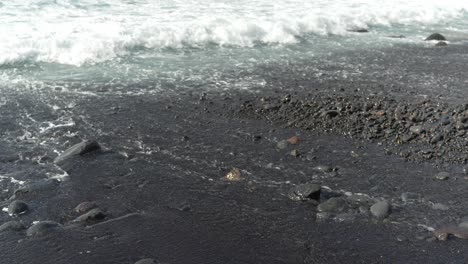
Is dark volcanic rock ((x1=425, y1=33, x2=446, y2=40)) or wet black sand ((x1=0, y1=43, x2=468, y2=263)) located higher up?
dark volcanic rock ((x1=425, y1=33, x2=446, y2=40))

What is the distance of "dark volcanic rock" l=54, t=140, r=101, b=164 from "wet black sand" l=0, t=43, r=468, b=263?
149 millimetres

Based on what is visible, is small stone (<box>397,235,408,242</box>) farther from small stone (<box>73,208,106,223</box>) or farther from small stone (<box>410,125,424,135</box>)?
small stone (<box>73,208,106,223</box>)

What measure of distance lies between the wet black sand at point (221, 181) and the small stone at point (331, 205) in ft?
0.54

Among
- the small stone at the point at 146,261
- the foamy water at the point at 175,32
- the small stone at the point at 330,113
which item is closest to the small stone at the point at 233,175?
the small stone at the point at 146,261

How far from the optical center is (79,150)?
12227mm

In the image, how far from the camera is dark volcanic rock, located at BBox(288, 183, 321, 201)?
10.8m

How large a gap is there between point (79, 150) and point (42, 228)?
3.11 metres

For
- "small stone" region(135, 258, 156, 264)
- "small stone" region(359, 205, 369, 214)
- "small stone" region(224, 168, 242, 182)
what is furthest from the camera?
"small stone" region(224, 168, 242, 182)

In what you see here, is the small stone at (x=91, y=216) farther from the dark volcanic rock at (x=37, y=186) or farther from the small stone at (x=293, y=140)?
the small stone at (x=293, y=140)

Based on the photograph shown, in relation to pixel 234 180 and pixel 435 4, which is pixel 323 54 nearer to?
pixel 234 180

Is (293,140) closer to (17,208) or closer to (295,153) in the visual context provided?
(295,153)

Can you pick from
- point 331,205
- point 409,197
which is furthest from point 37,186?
point 409,197

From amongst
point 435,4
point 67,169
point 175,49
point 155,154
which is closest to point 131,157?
point 155,154

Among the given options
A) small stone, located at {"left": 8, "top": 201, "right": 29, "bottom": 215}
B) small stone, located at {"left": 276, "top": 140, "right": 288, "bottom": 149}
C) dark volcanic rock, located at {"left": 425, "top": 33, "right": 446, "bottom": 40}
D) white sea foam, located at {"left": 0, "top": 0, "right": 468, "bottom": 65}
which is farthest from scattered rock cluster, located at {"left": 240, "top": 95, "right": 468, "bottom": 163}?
dark volcanic rock, located at {"left": 425, "top": 33, "right": 446, "bottom": 40}
